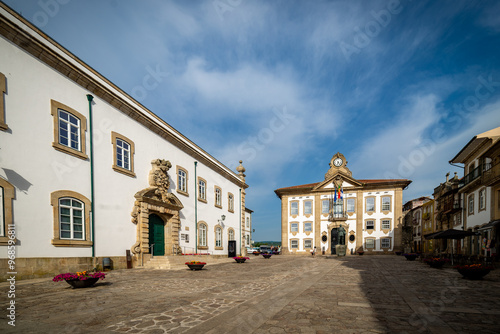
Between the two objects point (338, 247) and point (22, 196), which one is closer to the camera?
point (22, 196)

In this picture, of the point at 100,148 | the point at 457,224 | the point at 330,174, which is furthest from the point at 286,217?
the point at 100,148

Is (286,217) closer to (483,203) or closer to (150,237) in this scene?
(483,203)

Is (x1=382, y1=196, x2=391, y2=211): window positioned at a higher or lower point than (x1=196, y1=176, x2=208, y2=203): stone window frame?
lower

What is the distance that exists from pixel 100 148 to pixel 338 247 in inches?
1219

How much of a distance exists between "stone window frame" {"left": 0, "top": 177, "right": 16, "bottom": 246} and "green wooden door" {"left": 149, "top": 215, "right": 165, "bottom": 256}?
793 centimetres

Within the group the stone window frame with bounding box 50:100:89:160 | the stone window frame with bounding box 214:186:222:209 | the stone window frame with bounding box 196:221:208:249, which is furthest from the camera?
the stone window frame with bounding box 214:186:222:209

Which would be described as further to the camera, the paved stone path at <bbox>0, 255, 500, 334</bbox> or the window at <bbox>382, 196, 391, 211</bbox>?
the window at <bbox>382, 196, 391, 211</bbox>

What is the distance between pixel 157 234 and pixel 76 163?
7264 millimetres

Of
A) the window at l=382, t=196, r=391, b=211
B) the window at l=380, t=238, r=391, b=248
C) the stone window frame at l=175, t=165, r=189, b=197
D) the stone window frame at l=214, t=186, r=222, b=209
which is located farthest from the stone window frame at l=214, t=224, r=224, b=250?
the window at l=382, t=196, r=391, b=211

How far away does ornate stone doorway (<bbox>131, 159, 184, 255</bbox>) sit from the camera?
15.6m

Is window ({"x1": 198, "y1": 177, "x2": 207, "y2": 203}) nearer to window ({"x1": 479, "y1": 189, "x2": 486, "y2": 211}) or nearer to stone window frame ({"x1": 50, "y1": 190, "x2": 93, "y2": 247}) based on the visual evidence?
stone window frame ({"x1": 50, "y1": 190, "x2": 93, "y2": 247})

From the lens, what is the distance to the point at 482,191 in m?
22.1

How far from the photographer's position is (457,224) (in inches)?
1150

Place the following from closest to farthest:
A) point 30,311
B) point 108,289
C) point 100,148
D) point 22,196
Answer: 1. point 30,311
2. point 108,289
3. point 22,196
4. point 100,148
